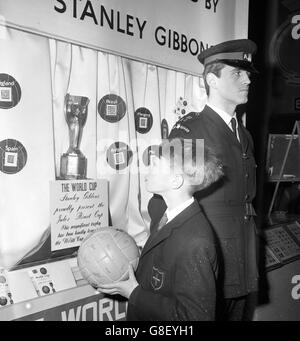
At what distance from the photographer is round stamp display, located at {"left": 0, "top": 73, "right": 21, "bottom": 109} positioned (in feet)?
5.20

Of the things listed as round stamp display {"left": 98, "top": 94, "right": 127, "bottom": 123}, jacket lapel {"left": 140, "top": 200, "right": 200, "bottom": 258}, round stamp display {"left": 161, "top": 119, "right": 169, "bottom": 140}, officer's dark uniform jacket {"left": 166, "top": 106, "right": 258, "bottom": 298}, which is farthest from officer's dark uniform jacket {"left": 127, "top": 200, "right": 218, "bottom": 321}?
round stamp display {"left": 161, "top": 119, "right": 169, "bottom": 140}

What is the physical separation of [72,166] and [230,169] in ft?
2.33

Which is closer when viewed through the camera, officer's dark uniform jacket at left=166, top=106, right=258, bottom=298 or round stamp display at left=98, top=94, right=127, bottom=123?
officer's dark uniform jacket at left=166, top=106, right=258, bottom=298

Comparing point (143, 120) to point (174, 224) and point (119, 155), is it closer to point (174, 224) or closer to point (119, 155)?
point (119, 155)

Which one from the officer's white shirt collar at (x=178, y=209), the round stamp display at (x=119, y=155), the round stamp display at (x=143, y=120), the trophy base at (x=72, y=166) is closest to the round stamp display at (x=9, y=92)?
the trophy base at (x=72, y=166)

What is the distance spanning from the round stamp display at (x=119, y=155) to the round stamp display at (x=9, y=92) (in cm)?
52

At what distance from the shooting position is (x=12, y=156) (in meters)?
1.63

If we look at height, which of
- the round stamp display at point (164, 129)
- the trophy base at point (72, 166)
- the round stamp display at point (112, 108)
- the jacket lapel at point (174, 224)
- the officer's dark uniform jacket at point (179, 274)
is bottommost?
the officer's dark uniform jacket at point (179, 274)

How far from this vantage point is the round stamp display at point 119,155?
6.52ft

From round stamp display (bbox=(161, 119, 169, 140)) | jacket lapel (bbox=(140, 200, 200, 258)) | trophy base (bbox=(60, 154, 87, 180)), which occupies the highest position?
round stamp display (bbox=(161, 119, 169, 140))

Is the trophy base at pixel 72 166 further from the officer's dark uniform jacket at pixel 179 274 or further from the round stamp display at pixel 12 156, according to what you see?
the officer's dark uniform jacket at pixel 179 274

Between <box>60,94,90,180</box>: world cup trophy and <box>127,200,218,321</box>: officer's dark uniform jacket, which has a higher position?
<box>60,94,90,180</box>: world cup trophy

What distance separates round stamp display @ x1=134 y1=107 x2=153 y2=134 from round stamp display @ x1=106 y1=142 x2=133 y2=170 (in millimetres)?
136

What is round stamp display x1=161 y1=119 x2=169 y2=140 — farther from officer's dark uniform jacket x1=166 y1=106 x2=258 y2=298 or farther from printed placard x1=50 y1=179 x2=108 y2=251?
printed placard x1=50 y1=179 x2=108 y2=251
